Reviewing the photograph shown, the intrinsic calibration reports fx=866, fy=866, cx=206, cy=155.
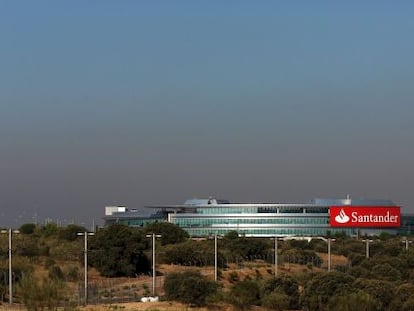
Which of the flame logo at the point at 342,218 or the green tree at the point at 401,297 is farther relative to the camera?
the flame logo at the point at 342,218

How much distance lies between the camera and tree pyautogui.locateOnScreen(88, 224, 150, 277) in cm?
8469

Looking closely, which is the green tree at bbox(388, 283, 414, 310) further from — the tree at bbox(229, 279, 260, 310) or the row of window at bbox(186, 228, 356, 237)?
the row of window at bbox(186, 228, 356, 237)

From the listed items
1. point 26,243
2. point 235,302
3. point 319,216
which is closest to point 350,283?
point 235,302

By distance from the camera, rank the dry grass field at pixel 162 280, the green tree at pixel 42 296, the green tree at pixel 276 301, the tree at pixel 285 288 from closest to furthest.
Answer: the green tree at pixel 42 296, the dry grass field at pixel 162 280, the green tree at pixel 276 301, the tree at pixel 285 288

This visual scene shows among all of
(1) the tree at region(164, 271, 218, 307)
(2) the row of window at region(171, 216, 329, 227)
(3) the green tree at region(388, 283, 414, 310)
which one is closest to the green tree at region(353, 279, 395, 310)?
(3) the green tree at region(388, 283, 414, 310)

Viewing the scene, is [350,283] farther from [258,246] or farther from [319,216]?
[319,216]

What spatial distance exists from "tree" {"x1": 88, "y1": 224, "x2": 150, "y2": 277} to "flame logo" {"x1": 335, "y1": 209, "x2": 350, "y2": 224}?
90467mm

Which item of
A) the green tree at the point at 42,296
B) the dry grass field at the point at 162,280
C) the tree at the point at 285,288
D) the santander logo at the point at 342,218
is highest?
the santander logo at the point at 342,218

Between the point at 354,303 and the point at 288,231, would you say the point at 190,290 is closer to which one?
the point at 354,303

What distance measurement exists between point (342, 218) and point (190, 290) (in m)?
121

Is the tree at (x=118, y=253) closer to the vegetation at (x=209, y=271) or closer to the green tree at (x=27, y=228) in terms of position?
the vegetation at (x=209, y=271)

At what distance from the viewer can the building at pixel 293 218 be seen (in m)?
176

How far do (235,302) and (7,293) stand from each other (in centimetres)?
1666

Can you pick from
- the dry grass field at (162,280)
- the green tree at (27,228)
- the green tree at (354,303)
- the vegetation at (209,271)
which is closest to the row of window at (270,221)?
the vegetation at (209,271)
